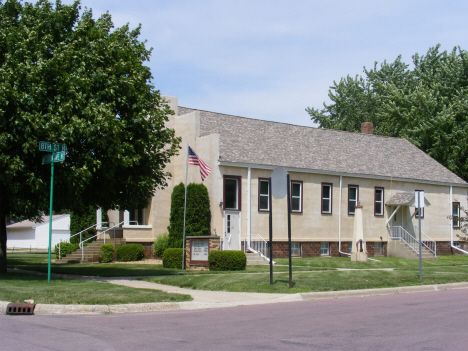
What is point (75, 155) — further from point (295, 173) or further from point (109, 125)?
point (295, 173)

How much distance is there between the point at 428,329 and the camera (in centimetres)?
947

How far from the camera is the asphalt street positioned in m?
7.99

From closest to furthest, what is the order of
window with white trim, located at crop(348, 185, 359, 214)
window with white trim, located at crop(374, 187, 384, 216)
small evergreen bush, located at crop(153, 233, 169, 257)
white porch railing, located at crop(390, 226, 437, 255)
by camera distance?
small evergreen bush, located at crop(153, 233, 169, 257), window with white trim, located at crop(348, 185, 359, 214), white porch railing, located at crop(390, 226, 437, 255), window with white trim, located at crop(374, 187, 384, 216)

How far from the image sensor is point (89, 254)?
28312mm

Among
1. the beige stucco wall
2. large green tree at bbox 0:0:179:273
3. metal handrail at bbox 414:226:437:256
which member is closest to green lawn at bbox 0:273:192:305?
large green tree at bbox 0:0:179:273

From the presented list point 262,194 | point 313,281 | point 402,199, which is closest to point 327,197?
point 262,194

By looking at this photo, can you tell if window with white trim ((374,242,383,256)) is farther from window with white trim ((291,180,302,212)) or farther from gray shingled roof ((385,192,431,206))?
window with white trim ((291,180,302,212))

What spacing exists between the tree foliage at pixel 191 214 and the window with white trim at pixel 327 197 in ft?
23.6

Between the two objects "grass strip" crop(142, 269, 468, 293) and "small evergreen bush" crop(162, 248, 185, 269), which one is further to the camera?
"small evergreen bush" crop(162, 248, 185, 269)

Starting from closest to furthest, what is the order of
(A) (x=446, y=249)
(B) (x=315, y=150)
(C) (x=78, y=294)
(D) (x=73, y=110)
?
(C) (x=78, y=294), (D) (x=73, y=110), (B) (x=315, y=150), (A) (x=446, y=249)

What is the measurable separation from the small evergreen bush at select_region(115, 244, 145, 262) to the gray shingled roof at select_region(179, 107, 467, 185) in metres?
6.20

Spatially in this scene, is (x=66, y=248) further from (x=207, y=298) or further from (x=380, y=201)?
(x=380, y=201)

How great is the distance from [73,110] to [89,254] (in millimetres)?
13858

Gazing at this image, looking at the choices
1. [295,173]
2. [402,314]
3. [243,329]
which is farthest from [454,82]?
[243,329]
